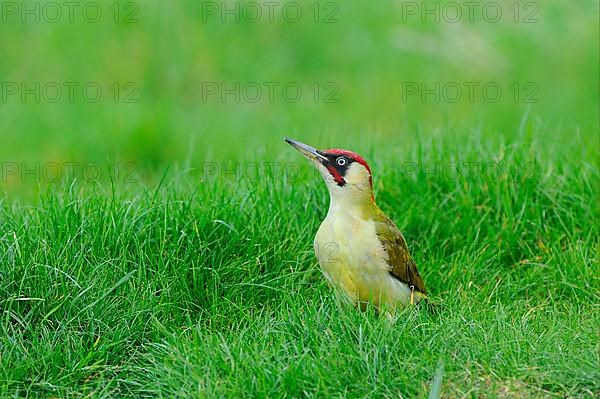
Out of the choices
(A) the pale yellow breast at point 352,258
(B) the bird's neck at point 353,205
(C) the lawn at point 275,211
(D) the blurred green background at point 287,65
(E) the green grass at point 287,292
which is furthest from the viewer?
(D) the blurred green background at point 287,65

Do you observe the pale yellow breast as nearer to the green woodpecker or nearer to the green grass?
the green woodpecker

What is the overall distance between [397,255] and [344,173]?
20.5 inches

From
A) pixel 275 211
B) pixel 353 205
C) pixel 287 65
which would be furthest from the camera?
pixel 287 65

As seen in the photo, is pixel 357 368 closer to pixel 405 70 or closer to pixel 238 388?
pixel 238 388

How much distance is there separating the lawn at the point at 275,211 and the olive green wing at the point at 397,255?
0.20 metres

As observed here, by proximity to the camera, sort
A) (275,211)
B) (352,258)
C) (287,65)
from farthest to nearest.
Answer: (287,65) → (275,211) → (352,258)

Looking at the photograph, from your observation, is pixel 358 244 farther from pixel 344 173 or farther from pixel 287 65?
pixel 287 65

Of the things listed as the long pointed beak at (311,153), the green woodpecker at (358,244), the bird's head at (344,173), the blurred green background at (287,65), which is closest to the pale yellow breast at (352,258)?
the green woodpecker at (358,244)

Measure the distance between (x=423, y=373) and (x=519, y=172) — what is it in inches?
96.5

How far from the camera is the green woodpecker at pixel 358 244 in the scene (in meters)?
5.30

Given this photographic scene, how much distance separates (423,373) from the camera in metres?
4.58

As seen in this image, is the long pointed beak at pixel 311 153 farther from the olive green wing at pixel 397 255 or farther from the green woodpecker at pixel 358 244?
the olive green wing at pixel 397 255

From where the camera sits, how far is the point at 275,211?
615 cm

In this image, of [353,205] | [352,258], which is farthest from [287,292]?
[353,205]
